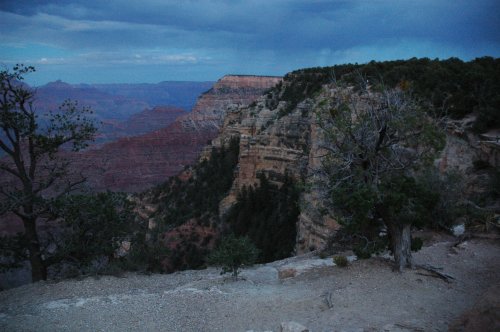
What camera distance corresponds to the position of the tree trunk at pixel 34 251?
38.5ft

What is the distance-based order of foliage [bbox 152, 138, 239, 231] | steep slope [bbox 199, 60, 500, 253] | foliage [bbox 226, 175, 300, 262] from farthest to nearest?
1. foliage [bbox 152, 138, 239, 231]
2. foliage [bbox 226, 175, 300, 262]
3. steep slope [bbox 199, 60, 500, 253]

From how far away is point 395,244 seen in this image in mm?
9531

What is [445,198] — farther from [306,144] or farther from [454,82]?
[306,144]

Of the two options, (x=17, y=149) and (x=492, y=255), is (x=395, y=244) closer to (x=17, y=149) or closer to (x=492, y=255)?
(x=492, y=255)

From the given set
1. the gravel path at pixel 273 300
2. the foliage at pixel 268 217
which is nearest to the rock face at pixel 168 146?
the foliage at pixel 268 217

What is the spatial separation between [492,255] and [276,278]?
5.50 metres

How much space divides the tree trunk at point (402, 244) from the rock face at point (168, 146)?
2120 inches

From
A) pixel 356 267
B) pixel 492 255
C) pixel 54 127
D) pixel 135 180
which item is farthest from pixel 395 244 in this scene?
pixel 135 180

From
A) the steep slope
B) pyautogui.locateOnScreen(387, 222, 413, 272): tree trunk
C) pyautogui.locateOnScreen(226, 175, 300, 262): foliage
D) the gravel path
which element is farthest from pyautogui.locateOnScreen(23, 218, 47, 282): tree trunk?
pyautogui.locateOnScreen(226, 175, 300, 262): foliage

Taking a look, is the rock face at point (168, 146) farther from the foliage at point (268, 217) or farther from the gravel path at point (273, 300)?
the gravel path at point (273, 300)

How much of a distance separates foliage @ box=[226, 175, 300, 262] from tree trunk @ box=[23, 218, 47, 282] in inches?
612

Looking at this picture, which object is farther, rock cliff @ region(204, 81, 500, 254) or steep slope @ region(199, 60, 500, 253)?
rock cliff @ region(204, 81, 500, 254)

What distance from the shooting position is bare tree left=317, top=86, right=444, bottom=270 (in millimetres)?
9023

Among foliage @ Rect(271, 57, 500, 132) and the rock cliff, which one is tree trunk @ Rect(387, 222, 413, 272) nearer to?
foliage @ Rect(271, 57, 500, 132)
